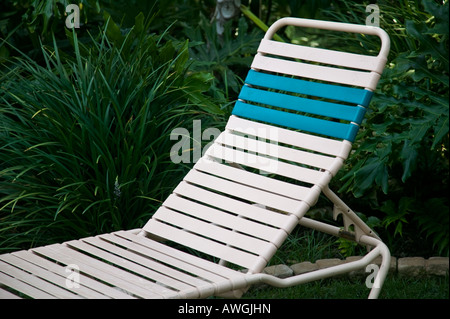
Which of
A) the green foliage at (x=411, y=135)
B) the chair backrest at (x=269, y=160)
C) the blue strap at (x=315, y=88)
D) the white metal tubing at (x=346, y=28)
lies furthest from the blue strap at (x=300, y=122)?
the white metal tubing at (x=346, y=28)

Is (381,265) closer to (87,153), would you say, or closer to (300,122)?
(300,122)

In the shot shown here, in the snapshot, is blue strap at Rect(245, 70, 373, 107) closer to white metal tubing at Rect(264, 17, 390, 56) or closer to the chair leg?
white metal tubing at Rect(264, 17, 390, 56)

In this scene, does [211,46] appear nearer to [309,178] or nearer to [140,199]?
[140,199]

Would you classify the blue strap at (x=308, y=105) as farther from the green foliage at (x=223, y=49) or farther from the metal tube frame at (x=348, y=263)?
the green foliage at (x=223, y=49)

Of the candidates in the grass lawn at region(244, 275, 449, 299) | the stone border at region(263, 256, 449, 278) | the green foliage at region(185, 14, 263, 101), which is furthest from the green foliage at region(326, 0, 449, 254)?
the green foliage at region(185, 14, 263, 101)

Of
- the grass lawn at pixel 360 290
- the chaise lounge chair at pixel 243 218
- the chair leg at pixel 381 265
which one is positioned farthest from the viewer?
the grass lawn at pixel 360 290

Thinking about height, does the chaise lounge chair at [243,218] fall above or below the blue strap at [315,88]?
below

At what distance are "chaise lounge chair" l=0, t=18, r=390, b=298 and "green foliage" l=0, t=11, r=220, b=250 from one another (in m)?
0.48

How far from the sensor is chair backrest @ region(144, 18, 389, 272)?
9.75 feet

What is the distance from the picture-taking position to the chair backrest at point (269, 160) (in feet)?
9.75

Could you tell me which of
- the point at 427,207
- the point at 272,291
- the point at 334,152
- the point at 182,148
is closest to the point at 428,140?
the point at 427,207

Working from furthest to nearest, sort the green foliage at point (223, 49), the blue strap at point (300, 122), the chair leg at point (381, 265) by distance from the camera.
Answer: the green foliage at point (223, 49), the blue strap at point (300, 122), the chair leg at point (381, 265)

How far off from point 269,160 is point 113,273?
1.01m

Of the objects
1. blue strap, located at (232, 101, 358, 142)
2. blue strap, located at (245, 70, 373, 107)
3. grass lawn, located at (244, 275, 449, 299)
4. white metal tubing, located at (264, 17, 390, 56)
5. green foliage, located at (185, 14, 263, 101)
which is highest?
white metal tubing, located at (264, 17, 390, 56)
